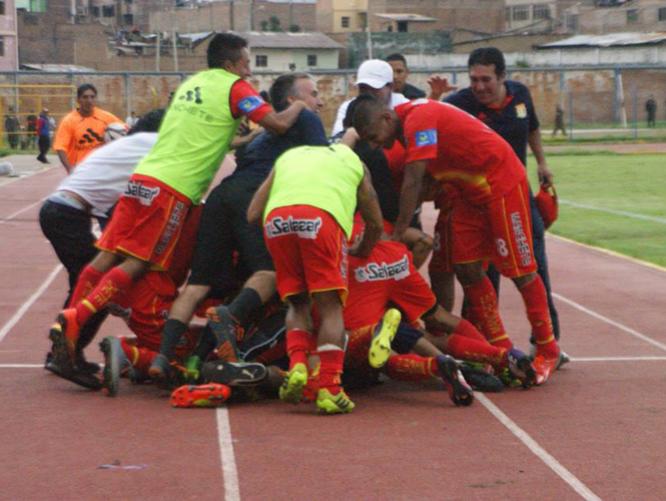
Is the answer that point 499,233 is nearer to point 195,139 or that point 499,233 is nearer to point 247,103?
point 247,103

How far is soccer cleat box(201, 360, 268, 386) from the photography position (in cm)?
773

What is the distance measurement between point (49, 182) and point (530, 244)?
25625 millimetres

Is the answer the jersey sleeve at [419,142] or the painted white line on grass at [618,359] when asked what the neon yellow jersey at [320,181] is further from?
the painted white line on grass at [618,359]

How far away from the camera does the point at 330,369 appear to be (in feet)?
25.1

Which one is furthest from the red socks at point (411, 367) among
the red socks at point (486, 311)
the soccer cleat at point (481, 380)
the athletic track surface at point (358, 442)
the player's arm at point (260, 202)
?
the player's arm at point (260, 202)

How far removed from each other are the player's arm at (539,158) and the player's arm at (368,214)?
5.58 ft

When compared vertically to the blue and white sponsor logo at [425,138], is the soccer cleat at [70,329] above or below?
below

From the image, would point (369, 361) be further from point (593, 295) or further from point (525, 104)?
point (593, 295)

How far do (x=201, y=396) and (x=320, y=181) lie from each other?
1377 mm

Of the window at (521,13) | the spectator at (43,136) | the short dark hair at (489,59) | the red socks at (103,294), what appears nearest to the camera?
the red socks at (103,294)

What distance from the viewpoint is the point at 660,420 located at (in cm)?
759

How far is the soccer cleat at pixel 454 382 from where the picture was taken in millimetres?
7703

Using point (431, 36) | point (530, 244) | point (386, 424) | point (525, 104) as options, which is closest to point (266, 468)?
point (386, 424)

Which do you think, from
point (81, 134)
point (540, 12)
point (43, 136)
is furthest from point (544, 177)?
point (540, 12)
